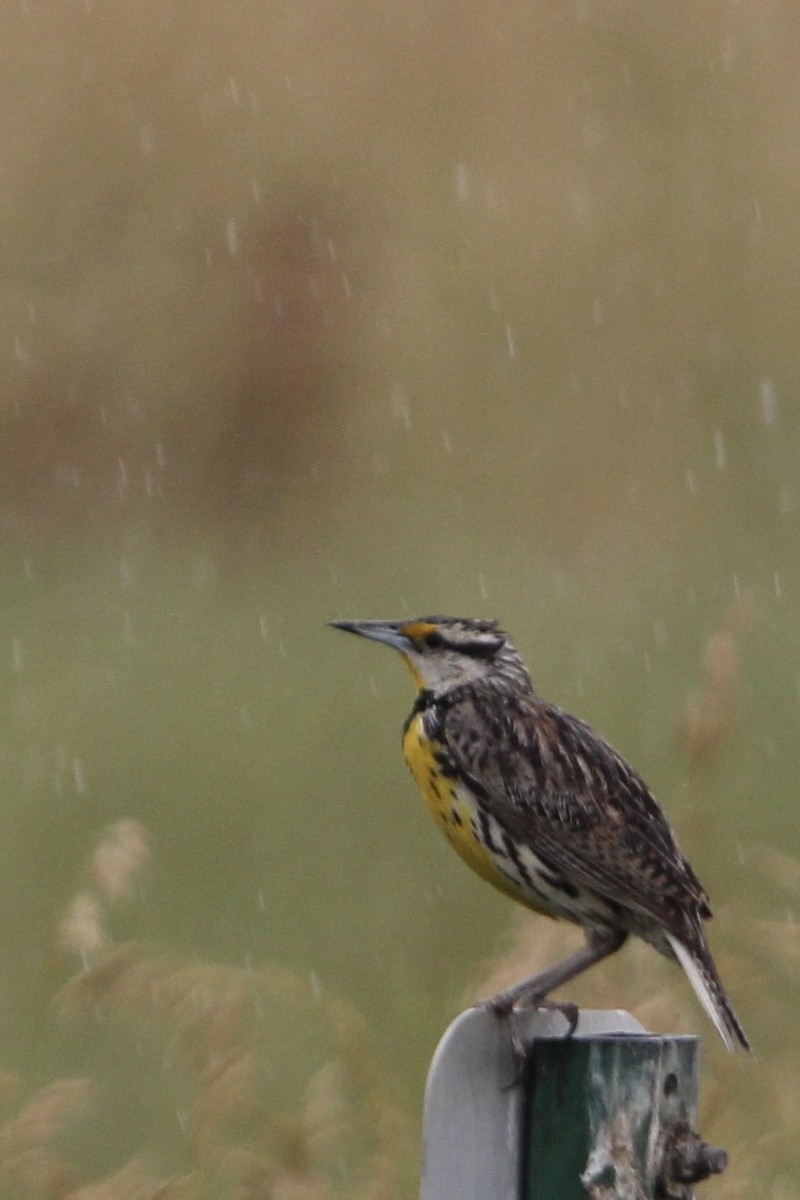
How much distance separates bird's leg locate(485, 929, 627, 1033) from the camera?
2.98 meters

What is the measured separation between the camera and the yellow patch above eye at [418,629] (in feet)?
13.1

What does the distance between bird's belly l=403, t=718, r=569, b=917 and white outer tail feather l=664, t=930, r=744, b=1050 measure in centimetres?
21

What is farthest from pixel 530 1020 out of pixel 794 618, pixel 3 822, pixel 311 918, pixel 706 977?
pixel 794 618

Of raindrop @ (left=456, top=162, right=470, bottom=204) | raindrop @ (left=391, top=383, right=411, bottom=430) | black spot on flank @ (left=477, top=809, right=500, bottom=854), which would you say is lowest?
raindrop @ (left=391, top=383, right=411, bottom=430)

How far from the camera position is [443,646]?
158 inches

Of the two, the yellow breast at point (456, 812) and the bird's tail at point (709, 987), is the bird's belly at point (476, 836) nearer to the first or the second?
the yellow breast at point (456, 812)

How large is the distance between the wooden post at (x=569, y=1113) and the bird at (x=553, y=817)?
592 millimetres

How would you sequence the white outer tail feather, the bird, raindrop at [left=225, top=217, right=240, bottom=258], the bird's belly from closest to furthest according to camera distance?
the white outer tail feather → the bird → the bird's belly → raindrop at [left=225, top=217, right=240, bottom=258]

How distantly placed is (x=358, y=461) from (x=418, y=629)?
13.6ft

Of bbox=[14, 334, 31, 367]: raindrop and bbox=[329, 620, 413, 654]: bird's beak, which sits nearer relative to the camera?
bbox=[329, 620, 413, 654]: bird's beak

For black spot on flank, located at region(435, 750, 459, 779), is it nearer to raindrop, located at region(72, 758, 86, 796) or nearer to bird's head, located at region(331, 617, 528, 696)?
bird's head, located at region(331, 617, 528, 696)

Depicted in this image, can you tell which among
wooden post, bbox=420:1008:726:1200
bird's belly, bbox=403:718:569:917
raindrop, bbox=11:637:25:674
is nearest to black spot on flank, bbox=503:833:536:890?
bird's belly, bbox=403:718:569:917

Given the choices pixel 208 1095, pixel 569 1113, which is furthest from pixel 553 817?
pixel 569 1113

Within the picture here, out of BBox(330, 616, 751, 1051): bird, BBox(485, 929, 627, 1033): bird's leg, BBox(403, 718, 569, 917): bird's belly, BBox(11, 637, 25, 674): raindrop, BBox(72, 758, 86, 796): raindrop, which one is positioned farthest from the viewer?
BBox(11, 637, 25, 674): raindrop
